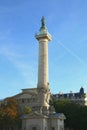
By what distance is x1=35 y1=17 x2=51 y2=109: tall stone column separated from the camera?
91.1m

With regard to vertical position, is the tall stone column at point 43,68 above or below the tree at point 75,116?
above

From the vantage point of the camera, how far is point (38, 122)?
84250 millimetres

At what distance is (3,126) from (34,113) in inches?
603

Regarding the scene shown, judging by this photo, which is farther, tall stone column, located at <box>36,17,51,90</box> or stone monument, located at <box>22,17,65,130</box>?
tall stone column, located at <box>36,17,51,90</box>

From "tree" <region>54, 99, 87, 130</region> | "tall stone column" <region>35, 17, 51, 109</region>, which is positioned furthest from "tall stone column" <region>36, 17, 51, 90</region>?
"tree" <region>54, 99, 87, 130</region>

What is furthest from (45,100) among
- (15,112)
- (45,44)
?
(45,44)

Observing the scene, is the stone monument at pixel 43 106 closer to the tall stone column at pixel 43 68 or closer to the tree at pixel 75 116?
the tall stone column at pixel 43 68

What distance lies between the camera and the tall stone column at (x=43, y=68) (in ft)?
299

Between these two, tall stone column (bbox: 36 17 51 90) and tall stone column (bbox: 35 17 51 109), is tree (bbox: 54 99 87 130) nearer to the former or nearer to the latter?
tall stone column (bbox: 35 17 51 109)

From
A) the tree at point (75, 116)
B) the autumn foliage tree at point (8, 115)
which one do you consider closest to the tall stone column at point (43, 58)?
the autumn foliage tree at point (8, 115)

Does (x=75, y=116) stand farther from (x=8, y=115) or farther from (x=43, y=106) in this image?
(x=8, y=115)

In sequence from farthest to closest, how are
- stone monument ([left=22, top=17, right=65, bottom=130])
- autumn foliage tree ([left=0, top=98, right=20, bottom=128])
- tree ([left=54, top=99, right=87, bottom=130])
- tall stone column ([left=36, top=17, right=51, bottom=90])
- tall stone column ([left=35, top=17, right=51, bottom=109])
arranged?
1. tree ([left=54, top=99, right=87, bottom=130])
2. tall stone column ([left=36, top=17, right=51, bottom=90])
3. autumn foliage tree ([left=0, top=98, right=20, bottom=128])
4. tall stone column ([left=35, top=17, right=51, bottom=109])
5. stone monument ([left=22, top=17, right=65, bottom=130])

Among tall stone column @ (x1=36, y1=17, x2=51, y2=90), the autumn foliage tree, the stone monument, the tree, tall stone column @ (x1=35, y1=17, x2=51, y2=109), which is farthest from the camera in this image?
the tree

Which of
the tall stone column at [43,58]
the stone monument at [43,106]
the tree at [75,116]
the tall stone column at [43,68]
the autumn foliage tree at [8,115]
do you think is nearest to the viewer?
the stone monument at [43,106]
